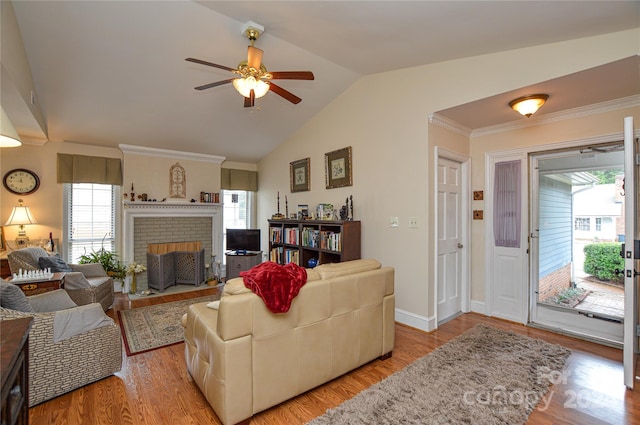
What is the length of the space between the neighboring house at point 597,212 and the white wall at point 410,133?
1.10 meters

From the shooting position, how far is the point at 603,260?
336cm

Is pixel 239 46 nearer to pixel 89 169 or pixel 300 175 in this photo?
pixel 300 175

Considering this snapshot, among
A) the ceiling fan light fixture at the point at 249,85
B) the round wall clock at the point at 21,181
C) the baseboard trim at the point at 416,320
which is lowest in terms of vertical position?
the baseboard trim at the point at 416,320

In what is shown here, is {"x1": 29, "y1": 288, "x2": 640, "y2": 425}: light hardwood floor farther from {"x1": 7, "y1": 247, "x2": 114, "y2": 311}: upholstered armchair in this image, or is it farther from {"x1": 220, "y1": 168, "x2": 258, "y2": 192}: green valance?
{"x1": 220, "y1": 168, "x2": 258, "y2": 192}: green valance

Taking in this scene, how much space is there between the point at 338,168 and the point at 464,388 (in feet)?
10.2

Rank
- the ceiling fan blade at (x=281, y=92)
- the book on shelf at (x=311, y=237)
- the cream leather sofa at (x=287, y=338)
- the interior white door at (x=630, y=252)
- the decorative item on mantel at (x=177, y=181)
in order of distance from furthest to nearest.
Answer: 1. the decorative item on mantel at (x=177, y=181)
2. the book on shelf at (x=311, y=237)
3. the ceiling fan blade at (x=281, y=92)
4. the interior white door at (x=630, y=252)
5. the cream leather sofa at (x=287, y=338)

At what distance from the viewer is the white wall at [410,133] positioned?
261cm

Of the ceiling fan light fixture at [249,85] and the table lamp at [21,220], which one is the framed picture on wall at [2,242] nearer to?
the table lamp at [21,220]

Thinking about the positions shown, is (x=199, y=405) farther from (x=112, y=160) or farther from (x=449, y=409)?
(x=112, y=160)

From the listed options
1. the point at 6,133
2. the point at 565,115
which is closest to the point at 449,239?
the point at 565,115

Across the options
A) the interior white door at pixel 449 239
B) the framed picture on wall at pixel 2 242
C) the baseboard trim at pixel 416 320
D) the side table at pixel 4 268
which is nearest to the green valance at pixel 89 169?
the framed picture on wall at pixel 2 242

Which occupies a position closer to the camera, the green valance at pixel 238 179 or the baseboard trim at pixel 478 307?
the baseboard trim at pixel 478 307

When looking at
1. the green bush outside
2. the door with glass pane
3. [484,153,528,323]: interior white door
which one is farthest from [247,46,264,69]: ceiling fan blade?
the green bush outside

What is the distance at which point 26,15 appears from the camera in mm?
2498
